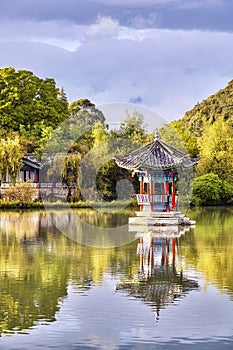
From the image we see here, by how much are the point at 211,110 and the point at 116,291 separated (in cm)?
4560

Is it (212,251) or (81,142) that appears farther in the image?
(81,142)

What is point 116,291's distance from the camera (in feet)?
33.8

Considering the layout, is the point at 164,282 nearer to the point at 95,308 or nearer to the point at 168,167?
the point at 95,308

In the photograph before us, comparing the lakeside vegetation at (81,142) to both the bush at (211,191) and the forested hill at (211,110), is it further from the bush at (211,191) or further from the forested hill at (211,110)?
the forested hill at (211,110)

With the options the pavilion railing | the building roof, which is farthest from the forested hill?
the pavilion railing

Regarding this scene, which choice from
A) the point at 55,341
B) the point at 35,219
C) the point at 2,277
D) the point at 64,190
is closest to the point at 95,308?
the point at 55,341

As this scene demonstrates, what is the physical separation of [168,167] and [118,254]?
806 centimetres

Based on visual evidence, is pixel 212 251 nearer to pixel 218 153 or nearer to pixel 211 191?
pixel 211 191

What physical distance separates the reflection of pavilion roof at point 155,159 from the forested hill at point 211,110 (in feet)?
96.0

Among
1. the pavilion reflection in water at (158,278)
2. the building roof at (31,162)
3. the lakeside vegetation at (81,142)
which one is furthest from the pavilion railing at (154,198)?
the building roof at (31,162)

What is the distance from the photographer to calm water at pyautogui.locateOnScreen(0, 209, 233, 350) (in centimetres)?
769

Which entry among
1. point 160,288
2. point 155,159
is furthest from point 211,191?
point 160,288

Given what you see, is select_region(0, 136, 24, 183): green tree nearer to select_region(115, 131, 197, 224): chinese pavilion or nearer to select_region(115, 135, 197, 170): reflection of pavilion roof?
select_region(115, 135, 197, 170): reflection of pavilion roof

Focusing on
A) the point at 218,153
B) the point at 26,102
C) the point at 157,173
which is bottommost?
the point at 157,173
